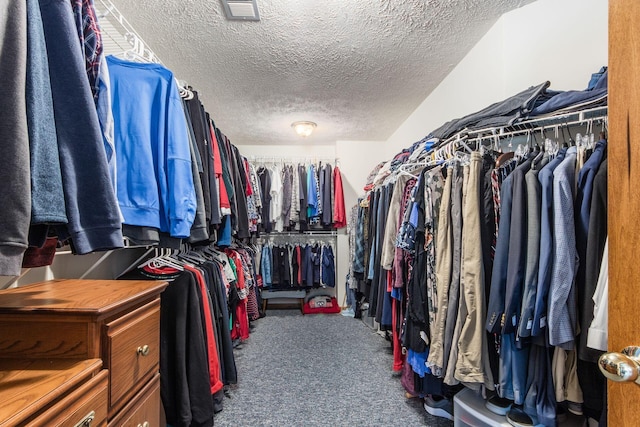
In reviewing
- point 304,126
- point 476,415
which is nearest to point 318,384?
point 476,415

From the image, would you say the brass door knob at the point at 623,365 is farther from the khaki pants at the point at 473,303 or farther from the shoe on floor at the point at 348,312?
the shoe on floor at the point at 348,312

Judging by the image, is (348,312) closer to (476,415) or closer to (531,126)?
(476,415)

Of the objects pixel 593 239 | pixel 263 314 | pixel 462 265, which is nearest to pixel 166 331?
pixel 462 265

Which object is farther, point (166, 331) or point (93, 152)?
point (166, 331)

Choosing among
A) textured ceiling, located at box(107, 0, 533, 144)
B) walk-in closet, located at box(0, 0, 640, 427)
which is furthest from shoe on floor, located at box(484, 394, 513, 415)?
textured ceiling, located at box(107, 0, 533, 144)

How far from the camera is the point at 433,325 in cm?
132

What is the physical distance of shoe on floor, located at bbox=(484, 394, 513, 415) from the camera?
1.17m

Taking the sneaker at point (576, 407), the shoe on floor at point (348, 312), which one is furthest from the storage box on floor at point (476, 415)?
the shoe on floor at point (348, 312)

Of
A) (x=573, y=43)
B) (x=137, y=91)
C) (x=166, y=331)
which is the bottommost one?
(x=166, y=331)

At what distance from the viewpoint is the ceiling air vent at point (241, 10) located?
4.94ft

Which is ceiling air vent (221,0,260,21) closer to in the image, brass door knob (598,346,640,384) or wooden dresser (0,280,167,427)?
wooden dresser (0,280,167,427)

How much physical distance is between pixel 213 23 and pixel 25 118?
1.55 metres

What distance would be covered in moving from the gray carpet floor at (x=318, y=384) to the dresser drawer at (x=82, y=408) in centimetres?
114

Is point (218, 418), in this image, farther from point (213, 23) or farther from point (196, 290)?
point (213, 23)
